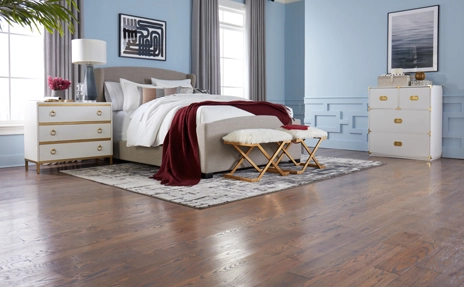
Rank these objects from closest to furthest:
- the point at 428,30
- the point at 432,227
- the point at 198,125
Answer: the point at 432,227
the point at 198,125
the point at 428,30

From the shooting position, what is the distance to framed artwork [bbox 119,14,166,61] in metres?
5.76

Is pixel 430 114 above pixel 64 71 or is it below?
below

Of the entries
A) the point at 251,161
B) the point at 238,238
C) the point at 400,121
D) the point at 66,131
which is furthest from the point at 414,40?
the point at 238,238

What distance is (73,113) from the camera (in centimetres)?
459

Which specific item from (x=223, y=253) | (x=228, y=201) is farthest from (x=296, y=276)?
(x=228, y=201)

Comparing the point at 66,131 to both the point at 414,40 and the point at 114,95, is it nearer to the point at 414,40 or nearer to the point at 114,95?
the point at 114,95

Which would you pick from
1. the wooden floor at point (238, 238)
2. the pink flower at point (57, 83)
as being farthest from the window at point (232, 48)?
the wooden floor at point (238, 238)

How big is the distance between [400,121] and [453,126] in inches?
27.3

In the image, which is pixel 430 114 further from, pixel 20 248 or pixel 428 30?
pixel 20 248

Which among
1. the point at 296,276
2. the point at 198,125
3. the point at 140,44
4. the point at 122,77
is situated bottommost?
the point at 296,276

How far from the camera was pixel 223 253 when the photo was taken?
6.78 feet

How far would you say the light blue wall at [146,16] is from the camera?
18.0 ft

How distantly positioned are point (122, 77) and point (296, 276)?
4.36 meters

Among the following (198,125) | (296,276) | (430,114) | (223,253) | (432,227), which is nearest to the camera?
(296,276)
